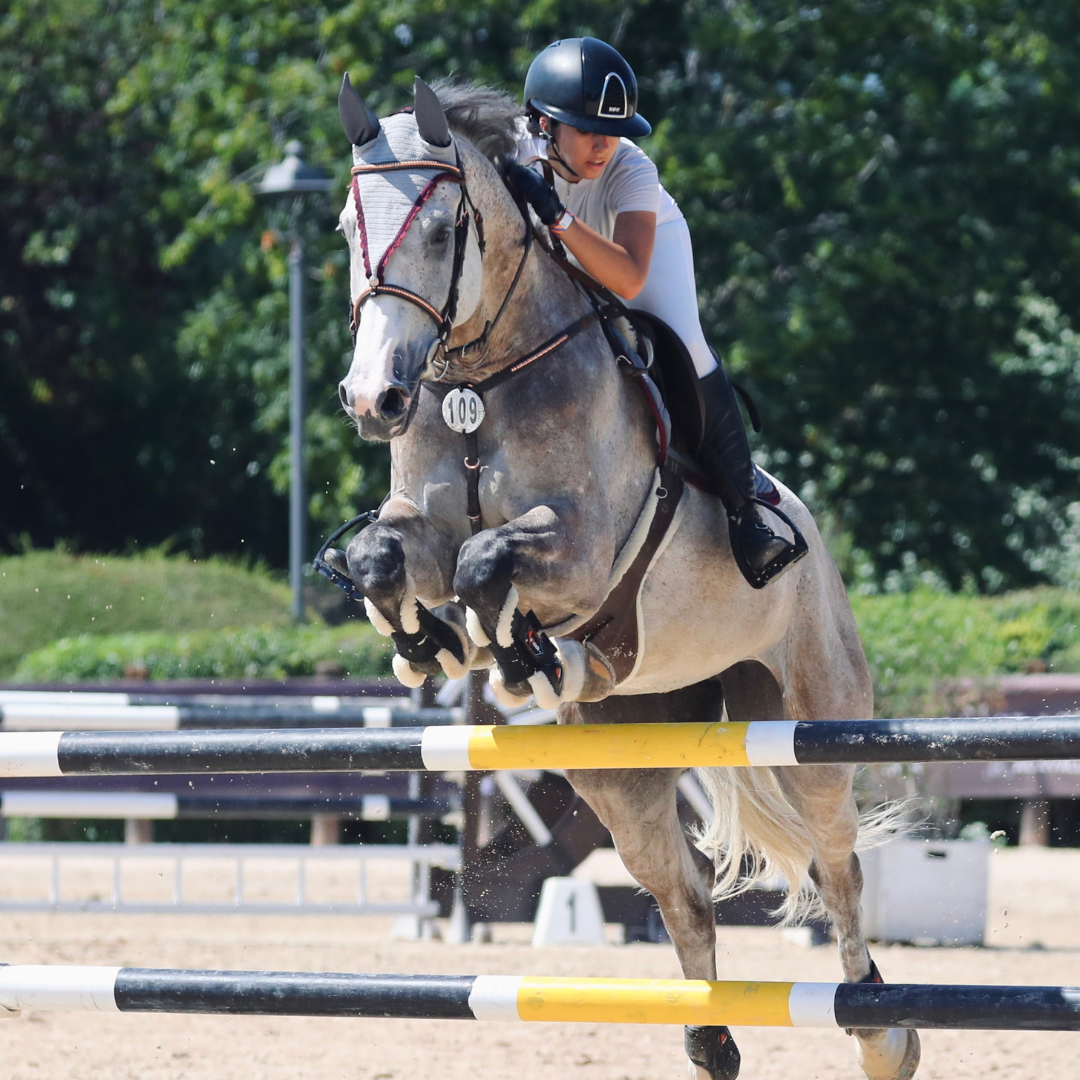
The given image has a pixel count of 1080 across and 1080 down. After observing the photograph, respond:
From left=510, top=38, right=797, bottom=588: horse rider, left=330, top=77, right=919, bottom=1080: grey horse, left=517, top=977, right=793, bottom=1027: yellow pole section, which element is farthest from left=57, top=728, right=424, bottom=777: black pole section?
left=510, top=38, right=797, bottom=588: horse rider

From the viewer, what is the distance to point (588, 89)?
352 centimetres

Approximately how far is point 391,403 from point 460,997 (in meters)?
1.19

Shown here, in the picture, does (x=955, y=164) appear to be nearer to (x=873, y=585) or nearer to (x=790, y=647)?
A: (x=873, y=585)

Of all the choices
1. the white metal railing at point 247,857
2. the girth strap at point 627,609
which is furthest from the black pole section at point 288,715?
the girth strap at point 627,609

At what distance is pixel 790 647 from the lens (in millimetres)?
4312

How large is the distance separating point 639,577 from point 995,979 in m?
3.92

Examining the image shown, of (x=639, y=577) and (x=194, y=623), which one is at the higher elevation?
(x=639, y=577)

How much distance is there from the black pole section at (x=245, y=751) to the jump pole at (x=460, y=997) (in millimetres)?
427

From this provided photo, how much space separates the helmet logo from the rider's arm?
0.24 m

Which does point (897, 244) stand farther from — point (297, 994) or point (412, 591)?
point (297, 994)

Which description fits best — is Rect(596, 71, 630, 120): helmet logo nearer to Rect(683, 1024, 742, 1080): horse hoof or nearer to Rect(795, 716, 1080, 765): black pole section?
Rect(795, 716, 1080, 765): black pole section

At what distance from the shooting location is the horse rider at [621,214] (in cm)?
353

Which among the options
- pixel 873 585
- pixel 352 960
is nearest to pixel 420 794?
pixel 352 960

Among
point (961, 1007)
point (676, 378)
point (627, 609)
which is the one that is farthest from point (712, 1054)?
point (676, 378)
